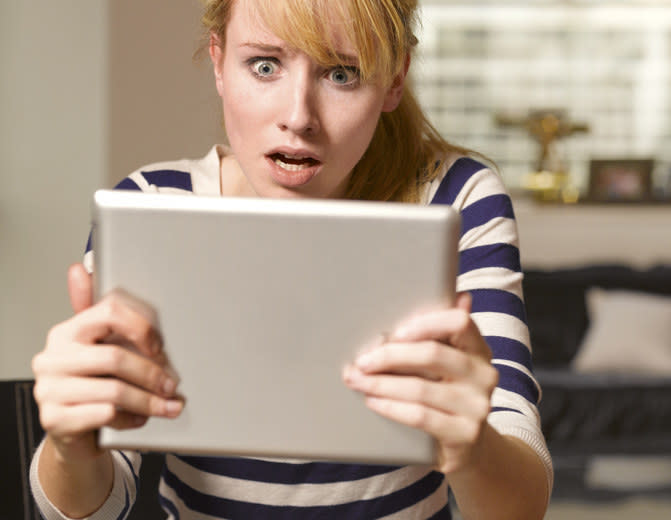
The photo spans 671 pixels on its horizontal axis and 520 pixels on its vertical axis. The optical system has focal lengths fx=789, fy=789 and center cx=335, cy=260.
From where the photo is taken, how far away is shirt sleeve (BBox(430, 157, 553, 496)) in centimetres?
89

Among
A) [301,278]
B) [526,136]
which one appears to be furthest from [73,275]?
[526,136]

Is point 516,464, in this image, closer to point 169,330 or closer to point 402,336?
point 402,336

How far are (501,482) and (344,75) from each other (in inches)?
19.4

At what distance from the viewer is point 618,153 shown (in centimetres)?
471

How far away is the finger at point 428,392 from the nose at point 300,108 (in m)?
0.38

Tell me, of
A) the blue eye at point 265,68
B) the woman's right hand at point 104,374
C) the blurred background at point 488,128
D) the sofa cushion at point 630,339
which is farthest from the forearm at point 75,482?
the sofa cushion at point 630,339

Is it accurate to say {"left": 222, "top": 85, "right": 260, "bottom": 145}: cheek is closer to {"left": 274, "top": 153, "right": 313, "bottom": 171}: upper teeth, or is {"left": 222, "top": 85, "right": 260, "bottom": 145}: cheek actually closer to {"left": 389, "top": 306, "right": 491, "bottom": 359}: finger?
Answer: {"left": 274, "top": 153, "right": 313, "bottom": 171}: upper teeth

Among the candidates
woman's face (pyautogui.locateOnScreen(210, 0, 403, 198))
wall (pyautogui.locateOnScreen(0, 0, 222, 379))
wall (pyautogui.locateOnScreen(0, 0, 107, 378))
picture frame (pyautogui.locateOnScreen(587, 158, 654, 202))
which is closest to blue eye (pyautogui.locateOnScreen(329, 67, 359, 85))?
woman's face (pyautogui.locateOnScreen(210, 0, 403, 198))

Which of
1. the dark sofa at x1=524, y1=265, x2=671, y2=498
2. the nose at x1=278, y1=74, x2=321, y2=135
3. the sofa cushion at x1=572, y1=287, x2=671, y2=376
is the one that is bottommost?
the dark sofa at x1=524, y1=265, x2=671, y2=498

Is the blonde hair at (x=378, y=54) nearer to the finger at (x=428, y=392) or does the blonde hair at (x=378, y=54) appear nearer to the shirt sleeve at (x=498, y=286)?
the shirt sleeve at (x=498, y=286)

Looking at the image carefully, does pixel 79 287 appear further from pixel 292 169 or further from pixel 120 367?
pixel 292 169

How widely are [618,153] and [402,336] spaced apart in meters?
4.48

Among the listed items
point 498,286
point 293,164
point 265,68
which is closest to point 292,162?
point 293,164

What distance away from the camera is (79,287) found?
2.23 feet
